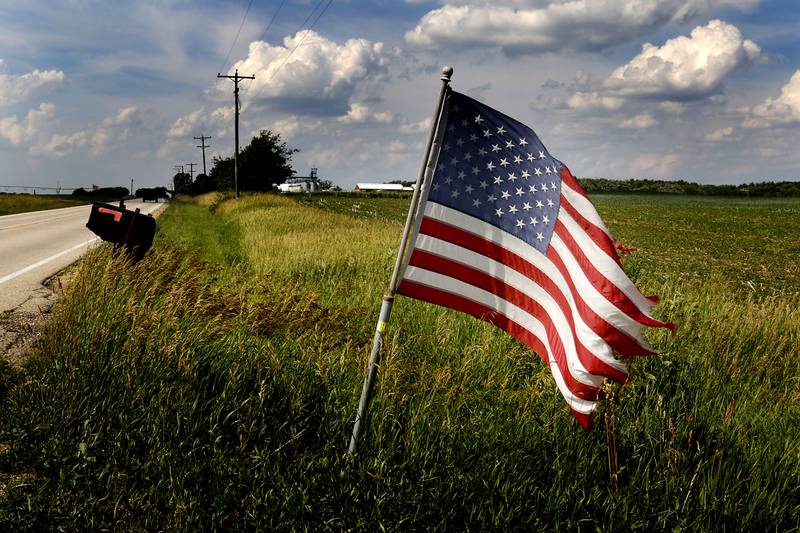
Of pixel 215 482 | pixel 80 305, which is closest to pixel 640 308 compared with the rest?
pixel 215 482

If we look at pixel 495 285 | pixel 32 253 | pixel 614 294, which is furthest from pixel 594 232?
pixel 32 253

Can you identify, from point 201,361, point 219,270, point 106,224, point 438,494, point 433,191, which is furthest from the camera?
point 219,270

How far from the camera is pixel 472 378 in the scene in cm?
542

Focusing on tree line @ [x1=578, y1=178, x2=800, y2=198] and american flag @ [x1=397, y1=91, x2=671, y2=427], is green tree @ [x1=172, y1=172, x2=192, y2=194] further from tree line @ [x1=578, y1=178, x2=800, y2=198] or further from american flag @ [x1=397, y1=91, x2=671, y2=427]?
american flag @ [x1=397, y1=91, x2=671, y2=427]

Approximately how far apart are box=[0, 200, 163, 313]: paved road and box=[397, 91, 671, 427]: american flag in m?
6.56

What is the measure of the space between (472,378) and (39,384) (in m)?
3.30

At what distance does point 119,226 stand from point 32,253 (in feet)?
28.8

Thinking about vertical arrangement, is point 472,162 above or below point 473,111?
below

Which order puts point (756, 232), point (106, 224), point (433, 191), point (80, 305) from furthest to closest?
1. point (756, 232)
2. point (106, 224)
3. point (80, 305)
4. point (433, 191)

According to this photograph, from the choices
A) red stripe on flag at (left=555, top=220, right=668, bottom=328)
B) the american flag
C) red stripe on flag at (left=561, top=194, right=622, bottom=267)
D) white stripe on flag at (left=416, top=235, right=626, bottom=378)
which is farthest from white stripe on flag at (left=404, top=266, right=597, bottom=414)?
red stripe on flag at (left=561, top=194, right=622, bottom=267)

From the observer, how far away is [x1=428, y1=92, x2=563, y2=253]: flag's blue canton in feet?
12.5

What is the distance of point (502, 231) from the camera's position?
12.6ft

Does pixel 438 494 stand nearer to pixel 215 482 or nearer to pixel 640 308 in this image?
pixel 215 482

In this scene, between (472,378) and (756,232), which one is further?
(756,232)
